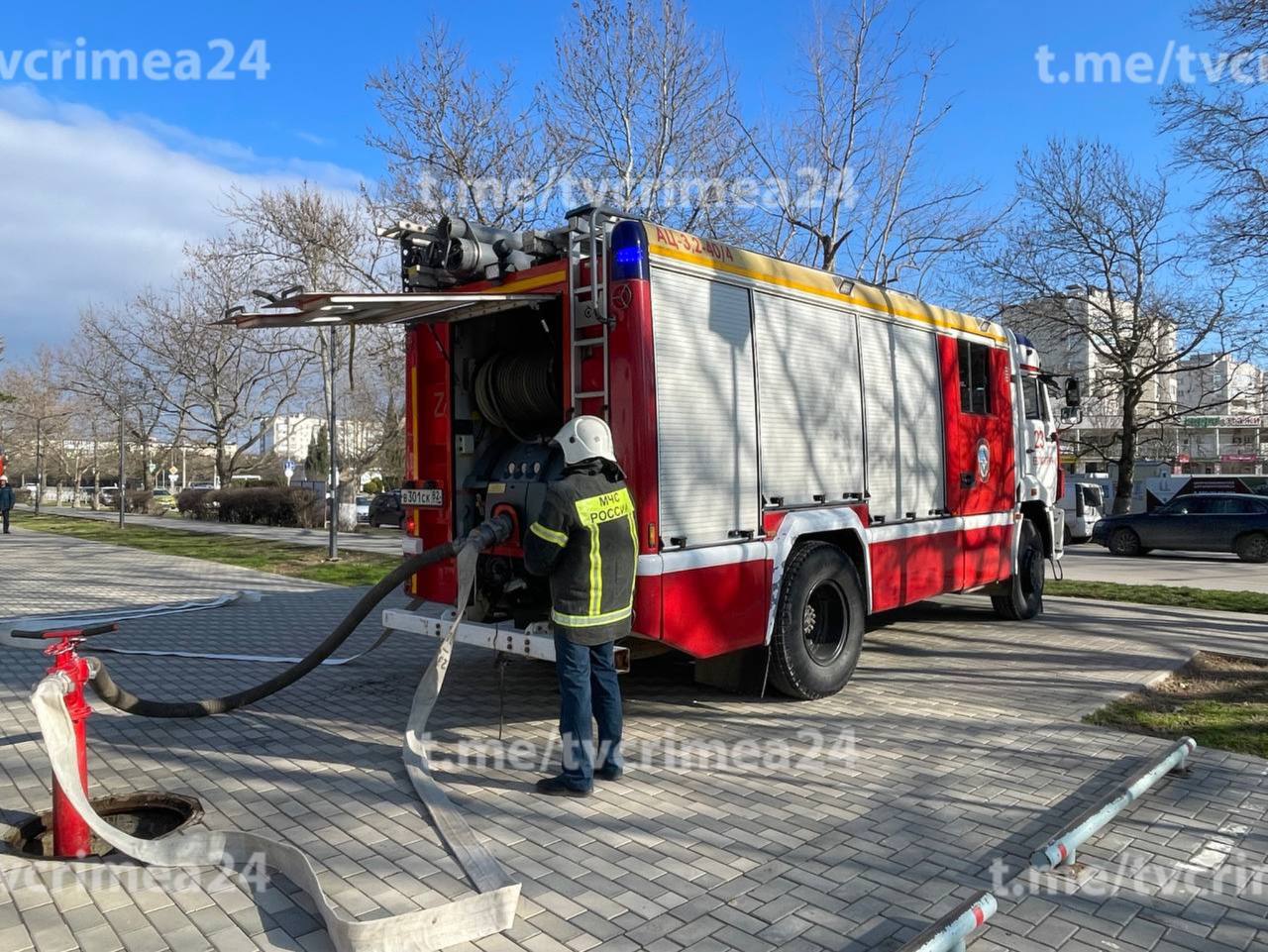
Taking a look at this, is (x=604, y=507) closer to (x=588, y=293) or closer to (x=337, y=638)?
(x=588, y=293)

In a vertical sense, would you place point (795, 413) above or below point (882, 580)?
above

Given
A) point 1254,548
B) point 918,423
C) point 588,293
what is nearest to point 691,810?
point 588,293

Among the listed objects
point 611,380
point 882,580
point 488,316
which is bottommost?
point 882,580

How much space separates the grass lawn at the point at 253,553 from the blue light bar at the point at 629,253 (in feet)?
33.2

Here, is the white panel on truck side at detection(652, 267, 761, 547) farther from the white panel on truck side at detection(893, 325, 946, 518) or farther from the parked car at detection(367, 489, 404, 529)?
the parked car at detection(367, 489, 404, 529)

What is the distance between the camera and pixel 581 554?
4555 millimetres

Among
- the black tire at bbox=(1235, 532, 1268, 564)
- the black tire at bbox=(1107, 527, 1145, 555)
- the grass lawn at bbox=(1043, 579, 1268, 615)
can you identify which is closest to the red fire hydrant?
the grass lawn at bbox=(1043, 579, 1268, 615)

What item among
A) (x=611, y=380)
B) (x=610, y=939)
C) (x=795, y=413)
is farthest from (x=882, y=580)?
(x=610, y=939)

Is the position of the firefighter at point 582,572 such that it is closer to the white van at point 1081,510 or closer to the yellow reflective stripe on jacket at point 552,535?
the yellow reflective stripe on jacket at point 552,535

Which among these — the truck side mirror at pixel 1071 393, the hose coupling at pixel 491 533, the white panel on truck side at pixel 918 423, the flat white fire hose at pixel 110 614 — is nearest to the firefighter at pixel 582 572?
the hose coupling at pixel 491 533

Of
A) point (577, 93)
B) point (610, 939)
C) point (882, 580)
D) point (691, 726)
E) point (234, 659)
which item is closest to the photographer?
point (610, 939)

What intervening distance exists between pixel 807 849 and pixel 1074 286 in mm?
29262

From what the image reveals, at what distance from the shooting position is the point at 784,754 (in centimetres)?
526

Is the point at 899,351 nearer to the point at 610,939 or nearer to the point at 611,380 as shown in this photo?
the point at 611,380
